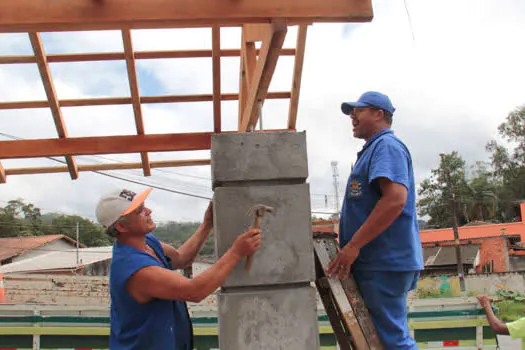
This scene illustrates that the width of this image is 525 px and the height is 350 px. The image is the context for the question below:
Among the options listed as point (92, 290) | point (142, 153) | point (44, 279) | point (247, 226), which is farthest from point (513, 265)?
point (247, 226)

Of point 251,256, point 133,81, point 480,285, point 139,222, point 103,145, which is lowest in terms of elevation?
point 480,285

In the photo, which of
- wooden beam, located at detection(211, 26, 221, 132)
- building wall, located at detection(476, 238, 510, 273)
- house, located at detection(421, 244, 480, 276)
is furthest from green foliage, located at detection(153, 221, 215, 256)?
house, located at detection(421, 244, 480, 276)

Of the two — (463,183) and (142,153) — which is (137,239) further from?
(463,183)

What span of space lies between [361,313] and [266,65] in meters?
1.85

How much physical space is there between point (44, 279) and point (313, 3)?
857 inches

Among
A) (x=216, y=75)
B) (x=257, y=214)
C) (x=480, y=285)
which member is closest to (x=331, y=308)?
(x=257, y=214)

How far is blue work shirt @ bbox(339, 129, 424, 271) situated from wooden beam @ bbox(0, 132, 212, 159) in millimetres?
2897

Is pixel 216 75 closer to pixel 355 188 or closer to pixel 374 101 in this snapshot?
pixel 374 101

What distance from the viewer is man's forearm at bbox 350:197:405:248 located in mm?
2465

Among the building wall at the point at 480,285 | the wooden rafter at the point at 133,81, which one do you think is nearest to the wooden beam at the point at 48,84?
the wooden rafter at the point at 133,81

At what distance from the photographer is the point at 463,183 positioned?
49.3 meters

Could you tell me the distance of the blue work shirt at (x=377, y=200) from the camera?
2.56 metres

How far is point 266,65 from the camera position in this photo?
139 inches

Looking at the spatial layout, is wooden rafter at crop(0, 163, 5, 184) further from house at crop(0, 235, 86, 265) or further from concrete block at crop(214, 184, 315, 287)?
house at crop(0, 235, 86, 265)
